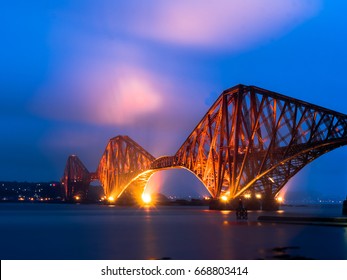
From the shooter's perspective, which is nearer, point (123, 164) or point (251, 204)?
point (251, 204)

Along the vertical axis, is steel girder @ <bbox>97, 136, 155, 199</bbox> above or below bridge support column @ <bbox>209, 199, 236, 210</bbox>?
above

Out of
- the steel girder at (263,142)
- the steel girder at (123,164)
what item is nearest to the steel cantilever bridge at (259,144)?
the steel girder at (263,142)

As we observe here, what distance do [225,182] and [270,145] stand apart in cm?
1312

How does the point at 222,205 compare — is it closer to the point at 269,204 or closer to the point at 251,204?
the point at 269,204

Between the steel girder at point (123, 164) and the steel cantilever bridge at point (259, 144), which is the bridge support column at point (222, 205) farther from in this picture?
the steel girder at point (123, 164)

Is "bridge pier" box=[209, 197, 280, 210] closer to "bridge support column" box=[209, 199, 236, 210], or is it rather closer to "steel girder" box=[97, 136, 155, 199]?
"bridge support column" box=[209, 199, 236, 210]

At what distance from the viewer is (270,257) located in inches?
802

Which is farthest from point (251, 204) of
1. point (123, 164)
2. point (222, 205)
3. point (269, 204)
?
point (123, 164)

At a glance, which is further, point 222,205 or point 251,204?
point 251,204

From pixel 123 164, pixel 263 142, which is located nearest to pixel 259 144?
pixel 263 142

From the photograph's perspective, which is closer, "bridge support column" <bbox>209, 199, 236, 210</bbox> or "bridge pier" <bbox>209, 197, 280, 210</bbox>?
"bridge support column" <bbox>209, 199, 236, 210</bbox>

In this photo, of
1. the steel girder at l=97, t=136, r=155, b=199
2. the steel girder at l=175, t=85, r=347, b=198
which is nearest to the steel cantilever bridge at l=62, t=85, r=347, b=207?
the steel girder at l=175, t=85, r=347, b=198

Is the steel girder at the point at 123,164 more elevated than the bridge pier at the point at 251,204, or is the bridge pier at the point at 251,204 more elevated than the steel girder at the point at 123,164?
the steel girder at the point at 123,164
